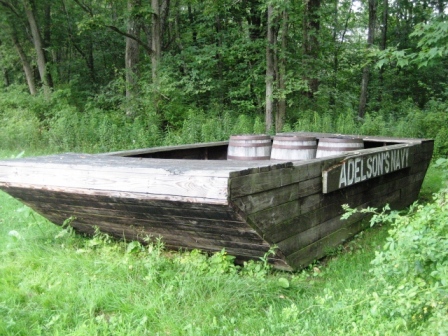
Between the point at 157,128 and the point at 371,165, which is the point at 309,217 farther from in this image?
the point at 157,128

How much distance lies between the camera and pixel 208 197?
2.77 meters

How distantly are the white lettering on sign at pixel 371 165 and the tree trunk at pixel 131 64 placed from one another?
925cm

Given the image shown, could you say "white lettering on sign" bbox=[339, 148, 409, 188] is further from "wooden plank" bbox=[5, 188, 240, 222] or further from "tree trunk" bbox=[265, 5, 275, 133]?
"tree trunk" bbox=[265, 5, 275, 133]

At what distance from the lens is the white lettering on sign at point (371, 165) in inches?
161

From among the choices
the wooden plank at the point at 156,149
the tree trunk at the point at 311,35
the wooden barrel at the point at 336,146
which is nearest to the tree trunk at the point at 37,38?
the tree trunk at the point at 311,35

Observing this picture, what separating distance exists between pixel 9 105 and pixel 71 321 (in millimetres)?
15329

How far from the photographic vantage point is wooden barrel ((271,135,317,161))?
15.5ft

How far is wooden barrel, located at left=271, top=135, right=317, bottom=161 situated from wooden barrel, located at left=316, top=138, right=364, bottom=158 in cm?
11

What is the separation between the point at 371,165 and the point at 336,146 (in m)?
0.44

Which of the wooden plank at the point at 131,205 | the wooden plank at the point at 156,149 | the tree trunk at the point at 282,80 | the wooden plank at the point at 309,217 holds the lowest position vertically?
the wooden plank at the point at 309,217

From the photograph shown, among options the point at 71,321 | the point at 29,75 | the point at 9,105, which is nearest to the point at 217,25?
the point at 9,105

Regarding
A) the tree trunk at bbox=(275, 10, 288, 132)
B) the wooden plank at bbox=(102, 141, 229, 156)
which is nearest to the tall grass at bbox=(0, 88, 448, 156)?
the tree trunk at bbox=(275, 10, 288, 132)

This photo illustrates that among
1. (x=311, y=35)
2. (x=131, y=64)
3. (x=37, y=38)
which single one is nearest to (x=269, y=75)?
(x=311, y=35)

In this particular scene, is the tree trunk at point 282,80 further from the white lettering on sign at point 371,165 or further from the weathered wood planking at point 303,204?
the weathered wood planking at point 303,204
